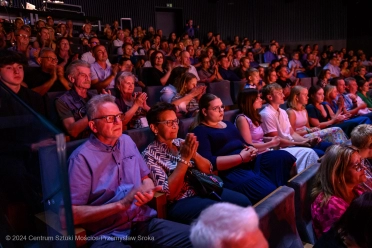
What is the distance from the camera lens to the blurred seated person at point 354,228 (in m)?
0.93

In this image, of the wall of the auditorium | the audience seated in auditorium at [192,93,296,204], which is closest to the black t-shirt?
the audience seated in auditorium at [192,93,296,204]

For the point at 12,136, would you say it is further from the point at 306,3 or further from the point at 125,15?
the point at 306,3

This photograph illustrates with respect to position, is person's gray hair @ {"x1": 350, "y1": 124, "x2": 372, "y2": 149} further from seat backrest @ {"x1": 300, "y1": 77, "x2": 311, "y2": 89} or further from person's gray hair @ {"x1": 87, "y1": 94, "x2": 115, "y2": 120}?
seat backrest @ {"x1": 300, "y1": 77, "x2": 311, "y2": 89}

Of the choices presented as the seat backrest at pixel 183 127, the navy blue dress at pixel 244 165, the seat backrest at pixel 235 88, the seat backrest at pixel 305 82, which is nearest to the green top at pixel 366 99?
the seat backrest at pixel 305 82

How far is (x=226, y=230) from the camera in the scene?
668 mm

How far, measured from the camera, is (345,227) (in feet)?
3.20

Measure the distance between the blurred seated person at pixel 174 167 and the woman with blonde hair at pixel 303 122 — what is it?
119cm

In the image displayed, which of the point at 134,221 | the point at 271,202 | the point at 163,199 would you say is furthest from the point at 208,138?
the point at 271,202

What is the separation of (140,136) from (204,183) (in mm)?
424

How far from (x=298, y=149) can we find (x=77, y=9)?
5.72 metres

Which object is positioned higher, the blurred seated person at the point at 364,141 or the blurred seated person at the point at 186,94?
the blurred seated person at the point at 186,94

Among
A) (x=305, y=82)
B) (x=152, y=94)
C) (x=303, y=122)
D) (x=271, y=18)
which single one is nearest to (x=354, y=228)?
(x=303, y=122)

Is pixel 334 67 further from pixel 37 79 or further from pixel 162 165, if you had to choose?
pixel 162 165

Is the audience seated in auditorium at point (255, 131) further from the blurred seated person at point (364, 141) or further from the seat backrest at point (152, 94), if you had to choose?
the seat backrest at point (152, 94)
